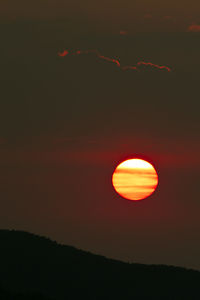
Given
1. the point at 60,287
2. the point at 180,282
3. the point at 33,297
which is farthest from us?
the point at 180,282

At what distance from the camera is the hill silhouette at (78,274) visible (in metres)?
81.3

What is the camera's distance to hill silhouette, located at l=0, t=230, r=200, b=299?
267ft

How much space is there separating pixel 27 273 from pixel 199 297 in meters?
21.4

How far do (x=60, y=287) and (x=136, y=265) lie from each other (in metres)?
15.3

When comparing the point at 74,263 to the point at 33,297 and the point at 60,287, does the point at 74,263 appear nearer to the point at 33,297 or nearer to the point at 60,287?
the point at 60,287

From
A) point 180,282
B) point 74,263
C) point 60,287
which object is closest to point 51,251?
point 74,263

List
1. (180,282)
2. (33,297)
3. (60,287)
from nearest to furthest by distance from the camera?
1. (33,297)
2. (60,287)
3. (180,282)

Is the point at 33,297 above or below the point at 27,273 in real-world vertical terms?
below

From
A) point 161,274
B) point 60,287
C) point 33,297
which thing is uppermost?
point 161,274

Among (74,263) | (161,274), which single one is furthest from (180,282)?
(74,263)

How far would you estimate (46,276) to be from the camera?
84.1m

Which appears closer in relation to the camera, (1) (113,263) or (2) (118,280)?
(2) (118,280)

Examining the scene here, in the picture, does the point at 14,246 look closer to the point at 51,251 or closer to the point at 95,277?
the point at 51,251

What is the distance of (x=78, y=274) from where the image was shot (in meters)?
86.3
